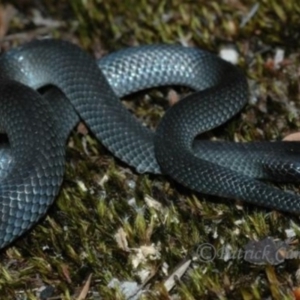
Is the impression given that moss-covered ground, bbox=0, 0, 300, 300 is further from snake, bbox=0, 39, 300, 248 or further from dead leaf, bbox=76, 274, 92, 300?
snake, bbox=0, 39, 300, 248

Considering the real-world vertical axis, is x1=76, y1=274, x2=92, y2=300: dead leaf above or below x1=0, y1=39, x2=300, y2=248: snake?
Result: below

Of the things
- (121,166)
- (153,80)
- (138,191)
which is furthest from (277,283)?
(153,80)

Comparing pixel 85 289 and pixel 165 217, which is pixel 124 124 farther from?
pixel 85 289

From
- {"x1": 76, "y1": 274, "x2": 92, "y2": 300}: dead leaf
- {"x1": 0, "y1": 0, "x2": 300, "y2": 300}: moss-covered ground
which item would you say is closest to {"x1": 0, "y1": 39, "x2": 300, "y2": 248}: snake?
{"x1": 0, "y1": 0, "x2": 300, "y2": 300}: moss-covered ground

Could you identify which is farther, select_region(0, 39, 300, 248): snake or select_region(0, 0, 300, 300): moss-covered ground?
select_region(0, 39, 300, 248): snake

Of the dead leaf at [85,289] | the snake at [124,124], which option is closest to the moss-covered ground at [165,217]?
the dead leaf at [85,289]

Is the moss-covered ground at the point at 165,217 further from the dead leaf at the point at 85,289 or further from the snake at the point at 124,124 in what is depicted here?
the snake at the point at 124,124

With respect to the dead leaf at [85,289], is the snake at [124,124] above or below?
above

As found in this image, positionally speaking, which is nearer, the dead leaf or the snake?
the dead leaf

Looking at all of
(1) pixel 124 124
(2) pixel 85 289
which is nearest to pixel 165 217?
(2) pixel 85 289
